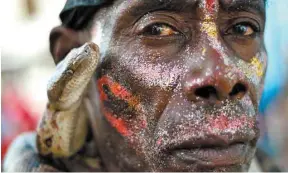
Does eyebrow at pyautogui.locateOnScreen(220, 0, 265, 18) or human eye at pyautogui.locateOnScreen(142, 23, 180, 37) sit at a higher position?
eyebrow at pyautogui.locateOnScreen(220, 0, 265, 18)

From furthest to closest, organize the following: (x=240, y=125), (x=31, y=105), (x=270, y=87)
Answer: (x=31, y=105) → (x=270, y=87) → (x=240, y=125)

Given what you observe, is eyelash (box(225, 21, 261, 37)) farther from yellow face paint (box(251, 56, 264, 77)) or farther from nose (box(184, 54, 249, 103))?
nose (box(184, 54, 249, 103))

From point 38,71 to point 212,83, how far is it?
11.5 feet

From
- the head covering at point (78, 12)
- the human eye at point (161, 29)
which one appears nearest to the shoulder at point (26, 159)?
the head covering at point (78, 12)

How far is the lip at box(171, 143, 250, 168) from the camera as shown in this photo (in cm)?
135

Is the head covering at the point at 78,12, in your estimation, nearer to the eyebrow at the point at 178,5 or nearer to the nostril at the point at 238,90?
the eyebrow at the point at 178,5

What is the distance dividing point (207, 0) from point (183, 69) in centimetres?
26

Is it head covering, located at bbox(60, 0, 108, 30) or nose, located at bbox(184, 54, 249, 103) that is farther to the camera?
head covering, located at bbox(60, 0, 108, 30)

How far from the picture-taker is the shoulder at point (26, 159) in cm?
167

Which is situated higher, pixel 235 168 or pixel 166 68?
pixel 166 68

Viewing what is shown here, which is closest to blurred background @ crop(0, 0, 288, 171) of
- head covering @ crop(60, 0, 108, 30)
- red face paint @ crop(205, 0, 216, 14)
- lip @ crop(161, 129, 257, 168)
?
head covering @ crop(60, 0, 108, 30)

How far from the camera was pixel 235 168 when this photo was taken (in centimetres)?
142

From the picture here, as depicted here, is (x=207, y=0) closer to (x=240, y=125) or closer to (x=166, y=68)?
(x=166, y=68)

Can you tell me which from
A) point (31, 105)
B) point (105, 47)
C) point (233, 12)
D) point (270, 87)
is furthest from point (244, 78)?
point (31, 105)
